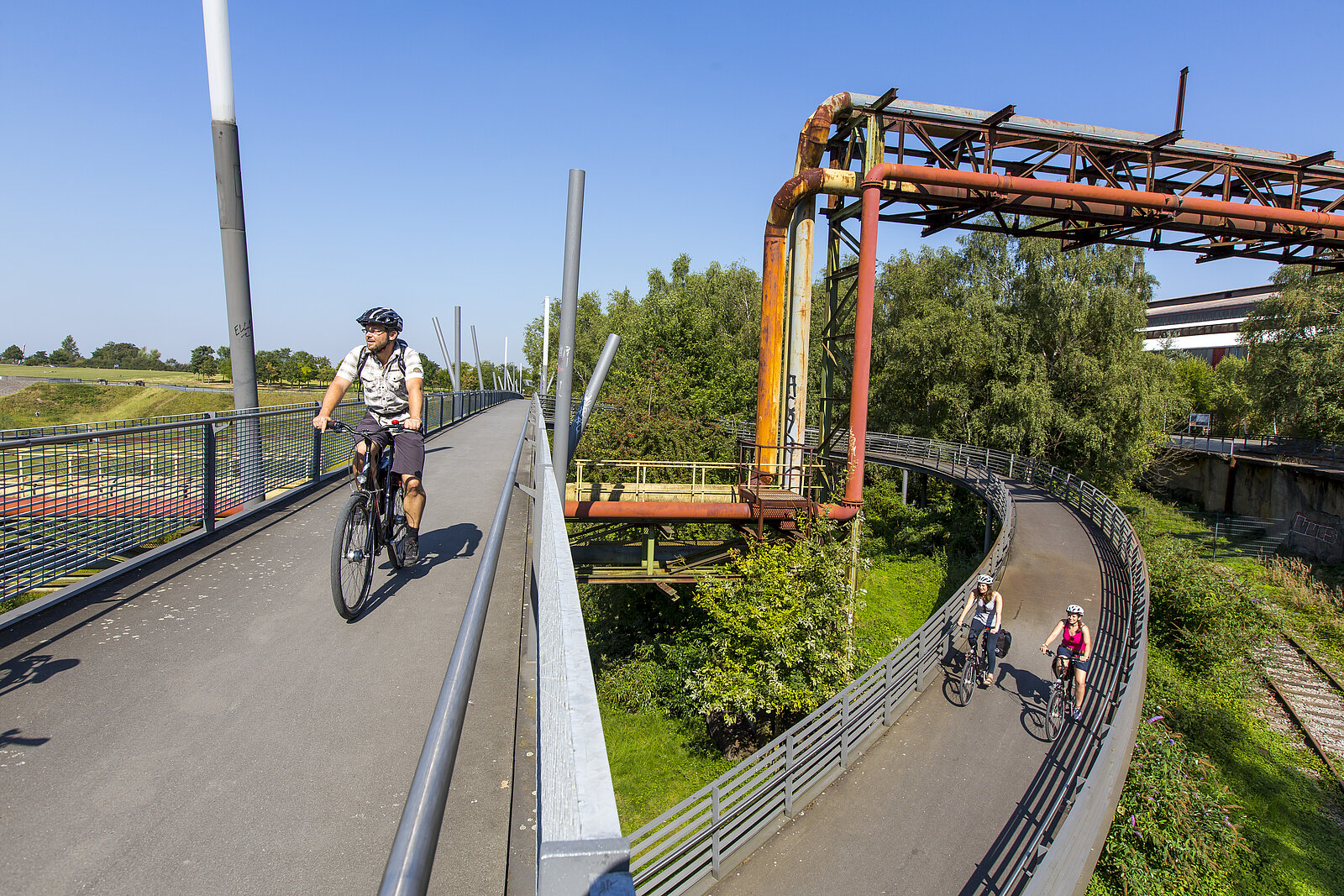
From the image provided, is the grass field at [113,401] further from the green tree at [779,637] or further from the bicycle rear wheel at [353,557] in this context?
the bicycle rear wheel at [353,557]

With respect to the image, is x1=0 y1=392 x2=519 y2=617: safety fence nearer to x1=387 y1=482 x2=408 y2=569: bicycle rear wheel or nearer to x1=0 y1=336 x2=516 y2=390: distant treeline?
x1=387 y1=482 x2=408 y2=569: bicycle rear wheel

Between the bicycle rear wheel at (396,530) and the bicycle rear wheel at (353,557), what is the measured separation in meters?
0.27

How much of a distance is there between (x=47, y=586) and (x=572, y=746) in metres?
5.40

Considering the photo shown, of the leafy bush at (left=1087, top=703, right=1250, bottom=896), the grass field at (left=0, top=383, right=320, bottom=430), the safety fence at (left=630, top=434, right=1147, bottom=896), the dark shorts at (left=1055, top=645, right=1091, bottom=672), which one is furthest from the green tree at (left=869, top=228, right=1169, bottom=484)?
the grass field at (left=0, top=383, right=320, bottom=430)

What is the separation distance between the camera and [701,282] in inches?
2330

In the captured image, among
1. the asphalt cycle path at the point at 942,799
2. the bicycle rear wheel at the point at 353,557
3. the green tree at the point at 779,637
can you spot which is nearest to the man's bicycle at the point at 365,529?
the bicycle rear wheel at the point at 353,557

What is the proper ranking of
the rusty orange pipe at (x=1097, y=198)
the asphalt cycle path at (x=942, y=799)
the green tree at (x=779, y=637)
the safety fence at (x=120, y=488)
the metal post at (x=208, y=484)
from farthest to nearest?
the rusty orange pipe at (x=1097, y=198) < the green tree at (x=779, y=637) < the asphalt cycle path at (x=942, y=799) < the metal post at (x=208, y=484) < the safety fence at (x=120, y=488)

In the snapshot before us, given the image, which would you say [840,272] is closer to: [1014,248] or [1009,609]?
[1009,609]

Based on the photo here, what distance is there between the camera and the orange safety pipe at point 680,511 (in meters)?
17.1

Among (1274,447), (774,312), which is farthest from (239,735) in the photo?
(1274,447)

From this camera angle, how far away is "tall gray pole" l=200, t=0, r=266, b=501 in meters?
7.04

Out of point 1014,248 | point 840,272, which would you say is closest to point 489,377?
point 1014,248

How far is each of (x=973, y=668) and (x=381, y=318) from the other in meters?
8.71

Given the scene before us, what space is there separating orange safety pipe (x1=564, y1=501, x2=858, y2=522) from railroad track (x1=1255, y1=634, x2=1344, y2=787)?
10.6 meters
